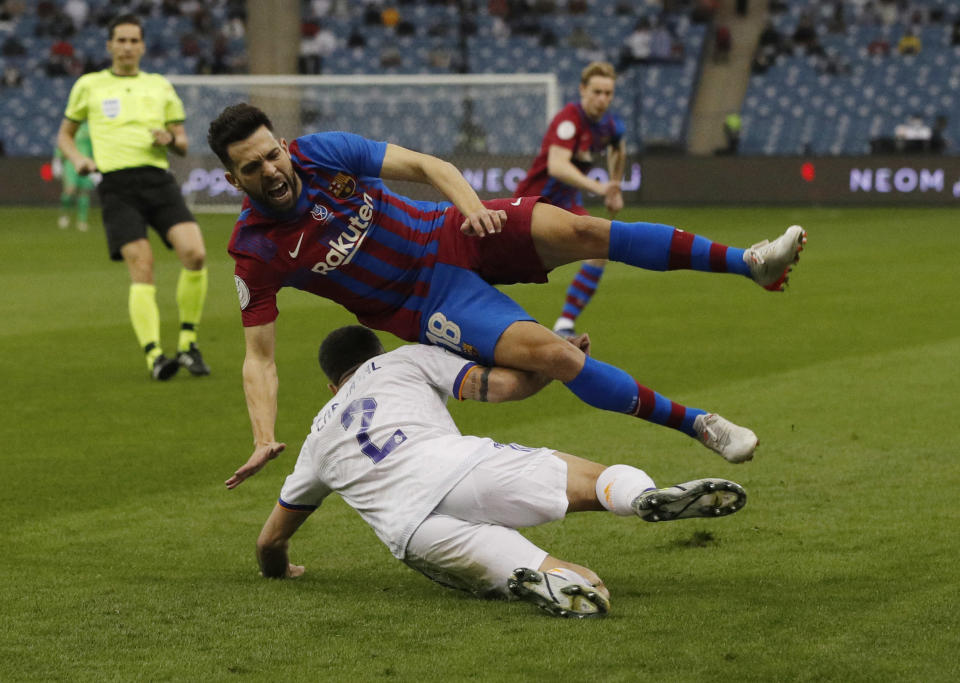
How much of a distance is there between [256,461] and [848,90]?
27.1m

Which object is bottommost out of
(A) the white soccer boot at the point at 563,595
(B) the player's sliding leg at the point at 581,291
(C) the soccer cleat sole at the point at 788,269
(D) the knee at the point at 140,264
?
(B) the player's sliding leg at the point at 581,291

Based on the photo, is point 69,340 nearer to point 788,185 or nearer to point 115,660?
point 115,660

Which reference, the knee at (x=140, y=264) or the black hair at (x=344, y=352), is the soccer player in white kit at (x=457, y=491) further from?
the knee at (x=140, y=264)

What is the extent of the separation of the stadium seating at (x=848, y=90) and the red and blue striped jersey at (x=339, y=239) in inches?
900

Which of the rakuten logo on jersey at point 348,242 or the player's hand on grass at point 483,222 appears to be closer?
the player's hand on grass at point 483,222

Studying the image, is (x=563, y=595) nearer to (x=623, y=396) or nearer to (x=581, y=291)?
(x=623, y=396)

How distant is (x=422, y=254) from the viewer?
5199mm

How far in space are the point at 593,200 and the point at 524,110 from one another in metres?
2.07

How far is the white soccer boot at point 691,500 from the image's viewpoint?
4059mm

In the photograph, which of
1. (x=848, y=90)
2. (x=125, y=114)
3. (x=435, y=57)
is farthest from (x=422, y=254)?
(x=435, y=57)

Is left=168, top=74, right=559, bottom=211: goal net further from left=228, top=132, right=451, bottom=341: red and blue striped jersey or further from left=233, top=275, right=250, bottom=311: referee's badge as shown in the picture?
left=233, top=275, right=250, bottom=311: referee's badge

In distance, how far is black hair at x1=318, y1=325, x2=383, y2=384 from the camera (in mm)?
4785

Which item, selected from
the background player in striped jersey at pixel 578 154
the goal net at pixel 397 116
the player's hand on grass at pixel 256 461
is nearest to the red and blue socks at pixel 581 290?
the background player in striped jersey at pixel 578 154

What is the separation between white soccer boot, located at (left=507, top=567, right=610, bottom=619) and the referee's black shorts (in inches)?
229
